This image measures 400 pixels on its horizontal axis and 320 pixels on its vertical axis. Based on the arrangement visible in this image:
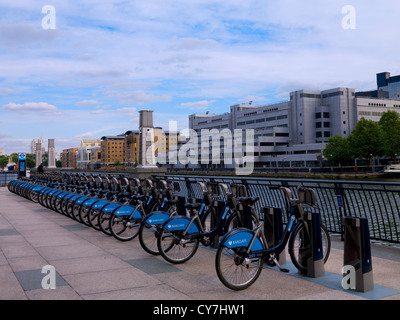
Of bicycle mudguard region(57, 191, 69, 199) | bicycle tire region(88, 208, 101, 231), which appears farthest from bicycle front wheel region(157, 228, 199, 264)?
bicycle mudguard region(57, 191, 69, 199)

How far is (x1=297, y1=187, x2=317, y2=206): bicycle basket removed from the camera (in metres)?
5.57

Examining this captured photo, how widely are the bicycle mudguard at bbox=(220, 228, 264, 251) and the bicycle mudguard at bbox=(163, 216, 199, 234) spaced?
4.54 feet

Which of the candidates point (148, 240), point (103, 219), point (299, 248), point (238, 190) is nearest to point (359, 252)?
point (299, 248)

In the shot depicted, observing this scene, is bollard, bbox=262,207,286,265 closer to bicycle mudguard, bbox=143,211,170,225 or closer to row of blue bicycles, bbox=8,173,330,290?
row of blue bicycles, bbox=8,173,330,290

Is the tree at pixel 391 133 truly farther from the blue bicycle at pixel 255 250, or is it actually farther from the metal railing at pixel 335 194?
the blue bicycle at pixel 255 250

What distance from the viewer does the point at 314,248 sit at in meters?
5.39

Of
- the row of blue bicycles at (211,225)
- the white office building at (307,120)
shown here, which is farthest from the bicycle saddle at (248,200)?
the white office building at (307,120)

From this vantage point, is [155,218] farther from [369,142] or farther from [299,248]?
[369,142]

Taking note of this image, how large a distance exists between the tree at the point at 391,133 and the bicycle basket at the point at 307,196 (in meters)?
74.8

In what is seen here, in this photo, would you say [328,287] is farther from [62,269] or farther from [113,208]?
[113,208]

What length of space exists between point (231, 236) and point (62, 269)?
2.71 m
